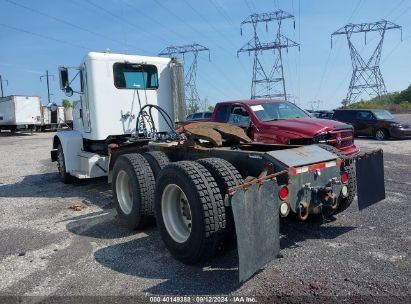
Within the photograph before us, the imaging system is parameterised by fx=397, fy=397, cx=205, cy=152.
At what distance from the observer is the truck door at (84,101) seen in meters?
8.41

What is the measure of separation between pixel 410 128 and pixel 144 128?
595 inches

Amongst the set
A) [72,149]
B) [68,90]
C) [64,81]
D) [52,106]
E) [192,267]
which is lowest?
[192,267]

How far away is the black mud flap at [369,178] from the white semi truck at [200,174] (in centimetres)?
1

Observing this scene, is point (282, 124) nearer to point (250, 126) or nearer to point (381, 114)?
point (250, 126)

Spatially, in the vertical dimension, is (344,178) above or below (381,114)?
below

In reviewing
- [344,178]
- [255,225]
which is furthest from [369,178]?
[255,225]

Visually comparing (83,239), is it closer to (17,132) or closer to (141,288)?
(141,288)

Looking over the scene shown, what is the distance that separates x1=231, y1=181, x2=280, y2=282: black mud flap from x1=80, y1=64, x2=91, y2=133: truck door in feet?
18.7

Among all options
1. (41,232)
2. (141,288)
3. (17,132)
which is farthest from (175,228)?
(17,132)

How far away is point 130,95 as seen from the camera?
342 inches

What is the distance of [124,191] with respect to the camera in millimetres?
6250

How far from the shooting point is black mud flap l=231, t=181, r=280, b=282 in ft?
11.6

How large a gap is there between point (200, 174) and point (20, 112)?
33.6m

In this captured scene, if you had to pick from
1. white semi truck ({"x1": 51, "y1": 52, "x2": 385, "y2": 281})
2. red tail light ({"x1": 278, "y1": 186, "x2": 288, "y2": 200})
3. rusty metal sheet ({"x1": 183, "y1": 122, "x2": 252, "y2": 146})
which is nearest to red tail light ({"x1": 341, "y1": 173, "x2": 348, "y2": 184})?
white semi truck ({"x1": 51, "y1": 52, "x2": 385, "y2": 281})
